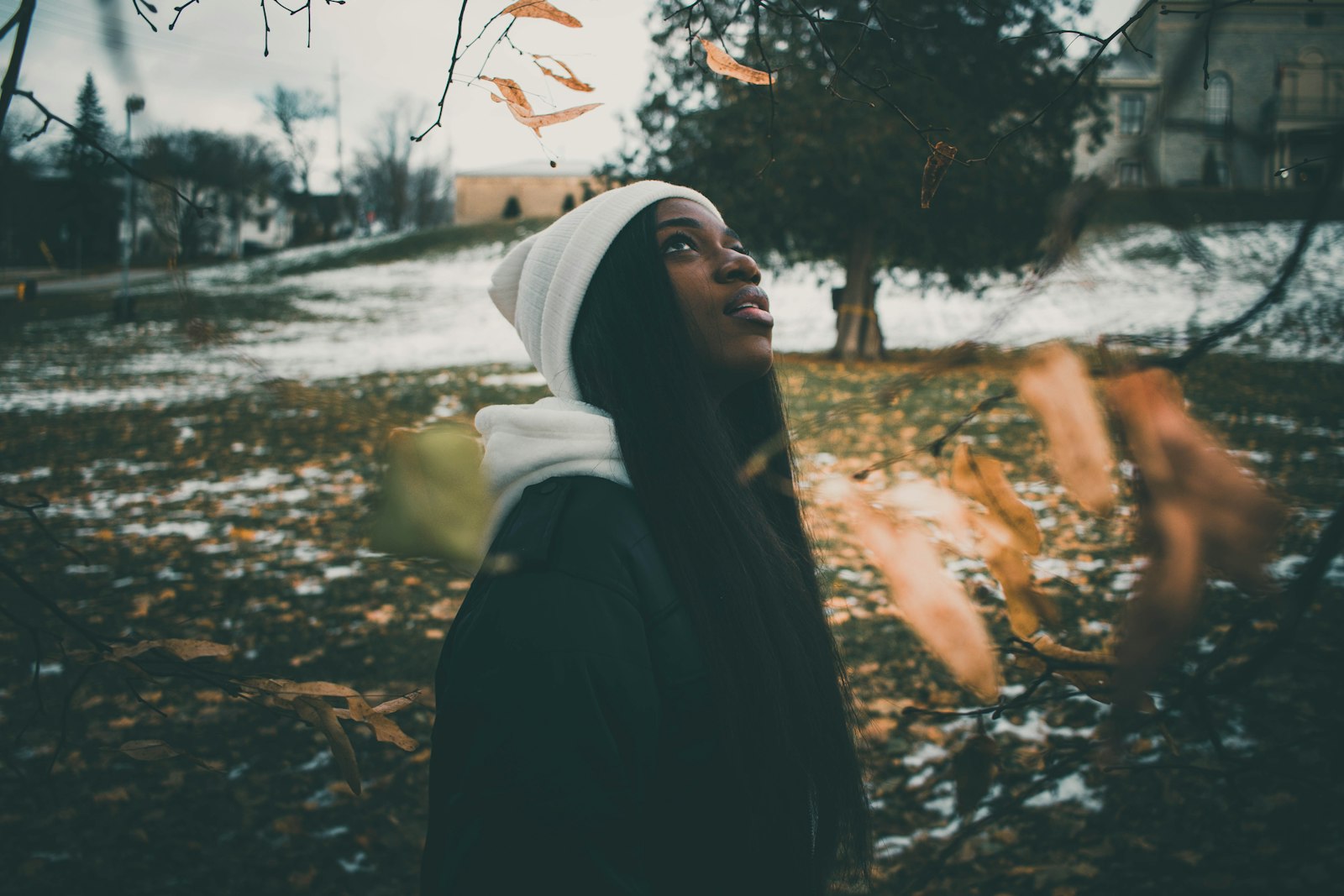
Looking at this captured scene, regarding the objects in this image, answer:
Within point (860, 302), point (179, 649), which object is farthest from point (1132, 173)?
point (860, 302)

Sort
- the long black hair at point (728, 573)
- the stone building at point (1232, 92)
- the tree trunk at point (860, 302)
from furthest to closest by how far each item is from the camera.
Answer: the tree trunk at point (860, 302) < the long black hair at point (728, 573) < the stone building at point (1232, 92)

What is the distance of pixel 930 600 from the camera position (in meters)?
1.03

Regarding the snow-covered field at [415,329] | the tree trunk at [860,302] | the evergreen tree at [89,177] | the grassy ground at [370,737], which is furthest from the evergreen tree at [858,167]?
the evergreen tree at [89,177]

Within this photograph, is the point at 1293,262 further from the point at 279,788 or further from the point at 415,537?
the point at 279,788

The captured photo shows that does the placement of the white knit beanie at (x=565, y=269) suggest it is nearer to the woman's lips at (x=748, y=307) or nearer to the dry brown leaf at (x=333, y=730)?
the woman's lips at (x=748, y=307)

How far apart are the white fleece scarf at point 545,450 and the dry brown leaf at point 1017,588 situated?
50 cm

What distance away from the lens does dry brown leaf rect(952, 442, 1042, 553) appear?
1.06m

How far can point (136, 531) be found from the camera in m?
6.59

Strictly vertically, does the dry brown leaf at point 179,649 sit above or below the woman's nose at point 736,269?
below

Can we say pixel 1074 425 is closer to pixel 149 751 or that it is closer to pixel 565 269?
pixel 565 269

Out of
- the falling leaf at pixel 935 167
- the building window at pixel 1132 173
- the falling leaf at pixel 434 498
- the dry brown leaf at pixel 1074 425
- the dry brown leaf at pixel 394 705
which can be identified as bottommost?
the dry brown leaf at pixel 394 705

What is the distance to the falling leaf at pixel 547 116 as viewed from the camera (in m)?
1.14

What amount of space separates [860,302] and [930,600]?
14737mm

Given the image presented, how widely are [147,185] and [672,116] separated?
45.6 ft
